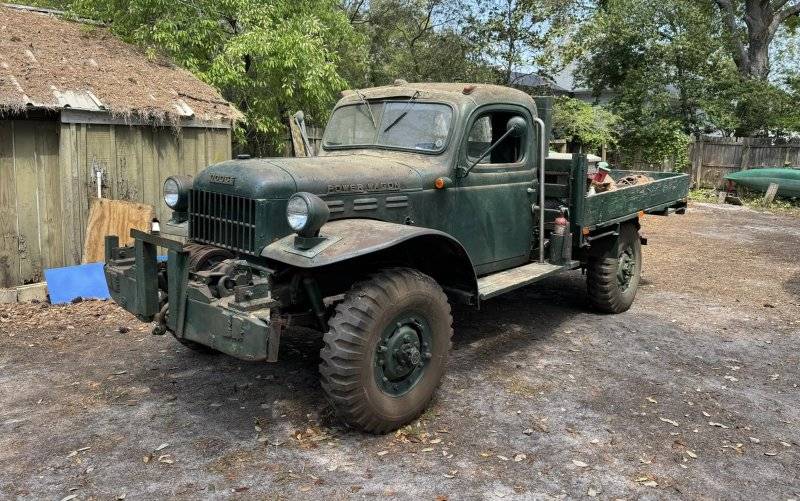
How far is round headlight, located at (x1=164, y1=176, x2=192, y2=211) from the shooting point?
489 cm

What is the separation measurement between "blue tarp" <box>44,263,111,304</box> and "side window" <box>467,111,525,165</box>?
410 cm

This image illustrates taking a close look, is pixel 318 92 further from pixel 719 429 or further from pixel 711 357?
pixel 719 429

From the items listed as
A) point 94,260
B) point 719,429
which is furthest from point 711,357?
point 94,260

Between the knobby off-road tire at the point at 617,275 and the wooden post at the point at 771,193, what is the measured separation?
12025 mm

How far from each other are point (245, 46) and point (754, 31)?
1911cm

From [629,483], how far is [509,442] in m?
0.74

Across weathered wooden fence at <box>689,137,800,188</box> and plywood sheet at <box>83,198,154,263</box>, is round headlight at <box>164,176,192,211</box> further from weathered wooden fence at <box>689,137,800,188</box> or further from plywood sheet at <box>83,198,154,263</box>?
weathered wooden fence at <box>689,137,800,188</box>

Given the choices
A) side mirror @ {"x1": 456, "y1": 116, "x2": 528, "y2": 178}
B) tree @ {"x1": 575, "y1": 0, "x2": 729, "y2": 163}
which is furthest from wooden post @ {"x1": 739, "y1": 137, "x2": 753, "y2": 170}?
side mirror @ {"x1": 456, "y1": 116, "x2": 528, "y2": 178}

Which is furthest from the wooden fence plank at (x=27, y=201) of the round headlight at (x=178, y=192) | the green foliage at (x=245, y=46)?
the round headlight at (x=178, y=192)

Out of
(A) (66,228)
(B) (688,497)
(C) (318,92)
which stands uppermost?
(C) (318,92)

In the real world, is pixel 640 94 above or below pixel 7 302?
above

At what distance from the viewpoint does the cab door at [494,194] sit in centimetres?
516

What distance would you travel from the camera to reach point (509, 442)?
4105 millimetres

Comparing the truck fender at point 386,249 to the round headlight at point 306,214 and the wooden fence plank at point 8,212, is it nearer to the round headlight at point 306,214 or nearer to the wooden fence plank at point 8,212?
the round headlight at point 306,214
